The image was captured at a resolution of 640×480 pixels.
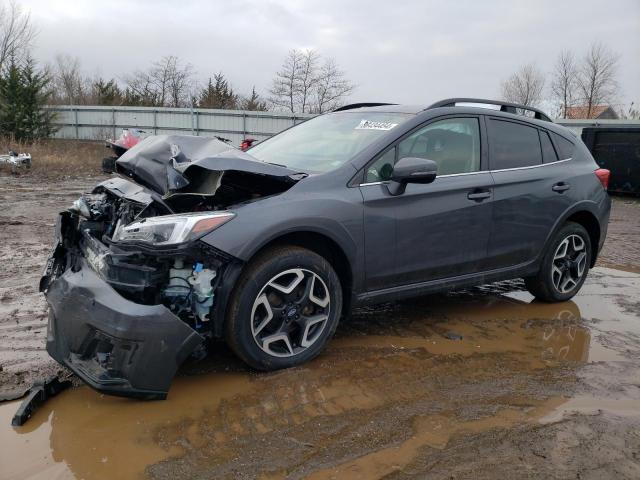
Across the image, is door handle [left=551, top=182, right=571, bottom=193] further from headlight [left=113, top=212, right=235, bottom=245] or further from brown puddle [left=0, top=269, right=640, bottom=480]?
headlight [left=113, top=212, right=235, bottom=245]

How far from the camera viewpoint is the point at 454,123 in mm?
4117

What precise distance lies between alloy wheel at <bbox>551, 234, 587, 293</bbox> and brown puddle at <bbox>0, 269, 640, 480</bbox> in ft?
2.30

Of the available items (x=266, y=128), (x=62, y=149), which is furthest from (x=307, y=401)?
(x=62, y=149)

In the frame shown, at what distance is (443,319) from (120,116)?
25.7 meters

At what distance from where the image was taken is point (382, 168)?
3.66 metres

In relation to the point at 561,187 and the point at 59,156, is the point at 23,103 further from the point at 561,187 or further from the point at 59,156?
the point at 561,187

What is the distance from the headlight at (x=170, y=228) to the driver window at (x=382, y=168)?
1.12 m

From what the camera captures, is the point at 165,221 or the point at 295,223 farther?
the point at 295,223

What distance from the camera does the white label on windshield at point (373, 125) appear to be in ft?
12.6

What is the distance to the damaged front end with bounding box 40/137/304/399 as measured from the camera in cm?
268

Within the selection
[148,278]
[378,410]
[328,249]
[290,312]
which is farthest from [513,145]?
[148,278]

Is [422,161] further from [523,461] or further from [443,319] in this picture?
[523,461]

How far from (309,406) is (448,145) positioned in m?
2.24

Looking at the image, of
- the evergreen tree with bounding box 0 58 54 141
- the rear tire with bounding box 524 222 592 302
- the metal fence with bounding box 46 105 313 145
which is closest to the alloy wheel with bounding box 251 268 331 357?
the rear tire with bounding box 524 222 592 302
